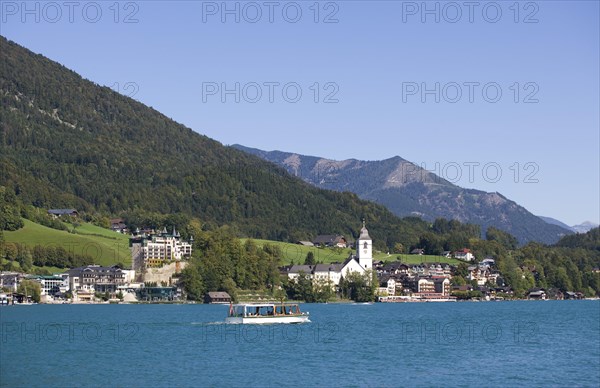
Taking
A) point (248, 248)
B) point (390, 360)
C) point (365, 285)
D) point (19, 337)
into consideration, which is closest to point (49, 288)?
point (248, 248)

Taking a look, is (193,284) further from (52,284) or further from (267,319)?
(267,319)

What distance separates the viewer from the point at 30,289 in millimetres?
160375

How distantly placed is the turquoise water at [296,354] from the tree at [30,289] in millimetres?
59741

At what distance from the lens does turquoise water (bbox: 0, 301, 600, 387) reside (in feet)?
174

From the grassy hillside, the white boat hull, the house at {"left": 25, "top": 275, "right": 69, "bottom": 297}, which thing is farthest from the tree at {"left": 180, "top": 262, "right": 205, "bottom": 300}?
the white boat hull

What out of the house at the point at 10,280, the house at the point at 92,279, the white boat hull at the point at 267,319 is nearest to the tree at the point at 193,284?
the house at the point at 92,279

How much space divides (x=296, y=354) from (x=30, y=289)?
10272 cm

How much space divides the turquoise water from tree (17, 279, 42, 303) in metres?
59.7

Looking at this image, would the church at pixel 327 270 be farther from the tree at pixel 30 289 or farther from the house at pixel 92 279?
the tree at pixel 30 289

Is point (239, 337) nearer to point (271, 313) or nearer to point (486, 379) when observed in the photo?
point (271, 313)

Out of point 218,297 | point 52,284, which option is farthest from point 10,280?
point 218,297

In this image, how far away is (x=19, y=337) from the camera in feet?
258

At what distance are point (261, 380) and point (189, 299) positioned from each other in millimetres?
120329

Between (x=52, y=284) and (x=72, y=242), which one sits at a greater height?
(x=72, y=242)
